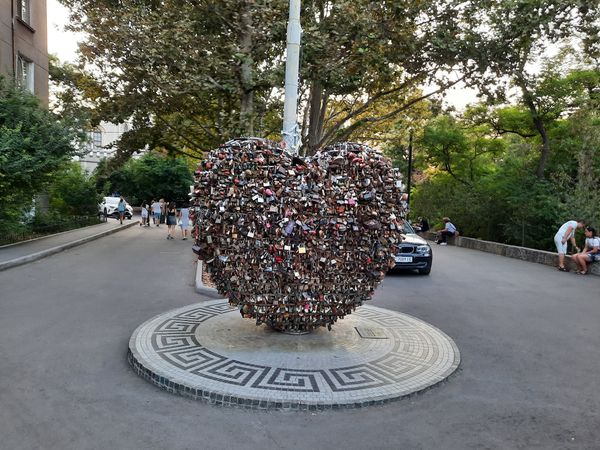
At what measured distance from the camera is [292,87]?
20.7 feet

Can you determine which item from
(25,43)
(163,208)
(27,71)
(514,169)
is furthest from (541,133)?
(163,208)

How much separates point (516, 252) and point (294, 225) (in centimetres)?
1407

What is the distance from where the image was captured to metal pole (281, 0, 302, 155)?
6102 mm

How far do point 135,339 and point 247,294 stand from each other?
1.64 metres

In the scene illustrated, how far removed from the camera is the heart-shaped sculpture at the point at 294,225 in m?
4.83

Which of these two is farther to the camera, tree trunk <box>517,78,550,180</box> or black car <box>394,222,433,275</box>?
tree trunk <box>517,78,550,180</box>

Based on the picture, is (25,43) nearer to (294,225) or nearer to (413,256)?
(413,256)

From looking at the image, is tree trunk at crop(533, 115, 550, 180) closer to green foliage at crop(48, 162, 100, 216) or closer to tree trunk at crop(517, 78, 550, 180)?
tree trunk at crop(517, 78, 550, 180)

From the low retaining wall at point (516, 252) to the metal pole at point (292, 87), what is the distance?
10.7 metres

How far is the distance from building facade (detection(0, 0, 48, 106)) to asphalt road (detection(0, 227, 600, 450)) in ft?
40.0

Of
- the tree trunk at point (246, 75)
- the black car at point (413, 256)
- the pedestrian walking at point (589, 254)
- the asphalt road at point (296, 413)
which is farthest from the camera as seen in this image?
the pedestrian walking at point (589, 254)

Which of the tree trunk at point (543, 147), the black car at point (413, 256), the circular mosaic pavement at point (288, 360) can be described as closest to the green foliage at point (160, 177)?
the tree trunk at point (543, 147)

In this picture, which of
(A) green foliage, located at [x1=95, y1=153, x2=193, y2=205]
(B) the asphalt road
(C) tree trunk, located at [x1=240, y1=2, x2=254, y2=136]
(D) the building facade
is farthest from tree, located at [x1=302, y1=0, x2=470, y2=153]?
(A) green foliage, located at [x1=95, y1=153, x2=193, y2=205]

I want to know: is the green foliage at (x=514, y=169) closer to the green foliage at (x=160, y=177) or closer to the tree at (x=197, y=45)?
the tree at (x=197, y=45)
